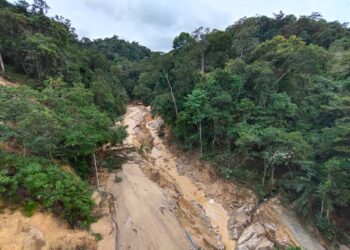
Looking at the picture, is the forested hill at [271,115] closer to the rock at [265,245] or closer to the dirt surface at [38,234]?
the rock at [265,245]

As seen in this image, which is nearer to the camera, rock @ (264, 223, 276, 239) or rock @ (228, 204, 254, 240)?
rock @ (264, 223, 276, 239)

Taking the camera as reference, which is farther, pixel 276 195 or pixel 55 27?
pixel 55 27

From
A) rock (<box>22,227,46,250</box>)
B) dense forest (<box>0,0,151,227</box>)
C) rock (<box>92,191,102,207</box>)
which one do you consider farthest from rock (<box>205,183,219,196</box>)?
rock (<box>22,227,46,250</box>)

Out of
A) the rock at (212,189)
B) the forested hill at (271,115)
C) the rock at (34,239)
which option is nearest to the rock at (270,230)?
the forested hill at (271,115)

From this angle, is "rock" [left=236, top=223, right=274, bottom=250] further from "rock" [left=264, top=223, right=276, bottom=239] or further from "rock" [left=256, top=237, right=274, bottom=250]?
"rock" [left=264, top=223, right=276, bottom=239]

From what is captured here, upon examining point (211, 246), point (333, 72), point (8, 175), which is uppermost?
point (333, 72)

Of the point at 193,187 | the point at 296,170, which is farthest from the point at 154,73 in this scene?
the point at 296,170

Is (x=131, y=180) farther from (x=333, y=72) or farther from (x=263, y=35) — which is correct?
(x=263, y=35)
